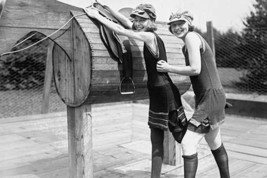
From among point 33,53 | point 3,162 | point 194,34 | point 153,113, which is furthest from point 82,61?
point 33,53

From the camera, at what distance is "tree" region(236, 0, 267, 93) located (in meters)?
5.81

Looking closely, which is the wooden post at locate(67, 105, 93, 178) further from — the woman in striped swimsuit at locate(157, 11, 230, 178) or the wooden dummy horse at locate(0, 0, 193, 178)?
the woman in striped swimsuit at locate(157, 11, 230, 178)

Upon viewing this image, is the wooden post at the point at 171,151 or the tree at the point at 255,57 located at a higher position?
the tree at the point at 255,57

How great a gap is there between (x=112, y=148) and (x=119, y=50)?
190 cm

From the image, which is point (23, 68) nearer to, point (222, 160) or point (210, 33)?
point (210, 33)

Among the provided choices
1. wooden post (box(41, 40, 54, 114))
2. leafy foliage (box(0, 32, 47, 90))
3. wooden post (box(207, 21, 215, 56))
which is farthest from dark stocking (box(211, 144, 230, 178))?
leafy foliage (box(0, 32, 47, 90))

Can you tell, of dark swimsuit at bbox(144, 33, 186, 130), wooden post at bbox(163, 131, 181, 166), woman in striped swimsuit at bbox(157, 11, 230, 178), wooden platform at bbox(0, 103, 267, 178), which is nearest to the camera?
woman in striped swimsuit at bbox(157, 11, 230, 178)

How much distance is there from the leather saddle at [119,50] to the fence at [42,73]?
9.97 feet

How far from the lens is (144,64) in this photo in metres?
2.65

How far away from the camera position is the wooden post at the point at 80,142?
2.43m

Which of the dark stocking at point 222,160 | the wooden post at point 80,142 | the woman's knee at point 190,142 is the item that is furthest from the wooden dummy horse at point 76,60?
the dark stocking at point 222,160

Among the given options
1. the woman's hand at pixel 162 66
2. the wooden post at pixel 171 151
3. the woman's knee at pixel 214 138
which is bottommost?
the wooden post at pixel 171 151

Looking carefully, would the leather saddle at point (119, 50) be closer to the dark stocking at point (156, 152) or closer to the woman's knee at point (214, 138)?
the dark stocking at point (156, 152)

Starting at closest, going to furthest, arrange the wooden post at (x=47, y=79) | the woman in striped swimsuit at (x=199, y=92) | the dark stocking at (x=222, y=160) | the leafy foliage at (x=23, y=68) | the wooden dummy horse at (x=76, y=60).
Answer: the wooden dummy horse at (x=76, y=60)
the woman in striped swimsuit at (x=199, y=92)
the dark stocking at (x=222, y=160)
the wooden post at (x=47, y=79)
the leafy foliage at (x=23, y=68)
